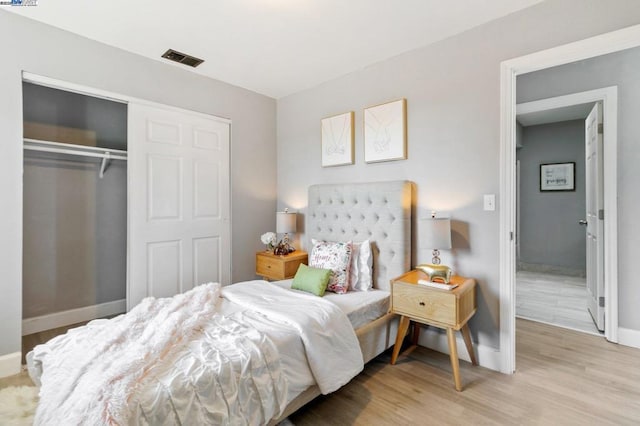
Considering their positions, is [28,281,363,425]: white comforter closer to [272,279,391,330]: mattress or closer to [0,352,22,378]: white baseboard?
[272,279,391,330]: mattress

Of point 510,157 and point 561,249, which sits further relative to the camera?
point 561,249

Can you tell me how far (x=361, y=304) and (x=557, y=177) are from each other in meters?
4.89

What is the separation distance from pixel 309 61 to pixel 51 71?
2.14 meters

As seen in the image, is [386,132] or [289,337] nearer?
[289,337]

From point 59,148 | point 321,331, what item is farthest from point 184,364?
point 59,148

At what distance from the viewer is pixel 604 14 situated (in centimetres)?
190

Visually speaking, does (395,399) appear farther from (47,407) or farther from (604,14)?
(604,14)

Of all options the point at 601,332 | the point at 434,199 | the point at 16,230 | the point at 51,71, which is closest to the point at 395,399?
the point at 434,199

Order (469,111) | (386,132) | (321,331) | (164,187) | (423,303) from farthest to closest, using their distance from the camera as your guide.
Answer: (164,187)
(386,132)
(469,111)
(423,303)
(321,331)

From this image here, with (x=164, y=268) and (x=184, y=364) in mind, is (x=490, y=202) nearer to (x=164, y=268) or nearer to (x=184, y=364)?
(x=184, y=364)

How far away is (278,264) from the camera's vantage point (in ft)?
10.7

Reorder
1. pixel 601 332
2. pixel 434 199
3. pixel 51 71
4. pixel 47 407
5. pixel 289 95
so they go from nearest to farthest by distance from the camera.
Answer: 1. pixel 47 407
2. pixel 51 71
3. pixel 434 199
4. pixel 601 332
5. pixel 289 95

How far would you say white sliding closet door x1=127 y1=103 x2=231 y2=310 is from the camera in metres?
2.85

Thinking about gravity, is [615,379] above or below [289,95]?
below
